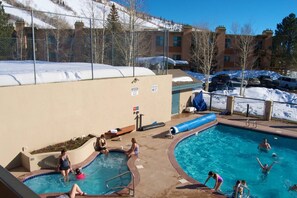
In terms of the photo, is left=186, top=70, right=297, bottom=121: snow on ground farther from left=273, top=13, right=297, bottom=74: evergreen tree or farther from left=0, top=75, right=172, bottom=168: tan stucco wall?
left=273, top=13, right=297, bottom=74: evergreen tree

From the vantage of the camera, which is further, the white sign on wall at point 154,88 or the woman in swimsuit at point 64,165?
the white sign on wall at point 154,88

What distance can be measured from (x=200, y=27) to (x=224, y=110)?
19.0 metres

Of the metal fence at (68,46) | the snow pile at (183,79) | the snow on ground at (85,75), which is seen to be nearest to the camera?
the snow on ground at (85,75)

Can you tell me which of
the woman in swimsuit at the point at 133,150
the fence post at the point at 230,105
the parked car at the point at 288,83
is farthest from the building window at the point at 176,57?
the woman in swimsuit at the point at 133,150

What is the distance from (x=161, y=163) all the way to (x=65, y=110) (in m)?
5.21

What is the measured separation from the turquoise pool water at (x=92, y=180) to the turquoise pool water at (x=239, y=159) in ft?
10.9

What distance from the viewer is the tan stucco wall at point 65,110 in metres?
10.5

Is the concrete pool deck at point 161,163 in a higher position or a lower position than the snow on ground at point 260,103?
lower

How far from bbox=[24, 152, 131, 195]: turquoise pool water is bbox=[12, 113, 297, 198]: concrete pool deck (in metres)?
0.80

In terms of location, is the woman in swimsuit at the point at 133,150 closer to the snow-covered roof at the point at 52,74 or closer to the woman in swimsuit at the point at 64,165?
the woman in swimsuit at the point at 64,165

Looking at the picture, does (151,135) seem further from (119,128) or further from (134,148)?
(134,148)

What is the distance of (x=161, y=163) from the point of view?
38.3 feet

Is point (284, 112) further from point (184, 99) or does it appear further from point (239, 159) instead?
point (239, 159)

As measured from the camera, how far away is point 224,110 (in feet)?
72.6
